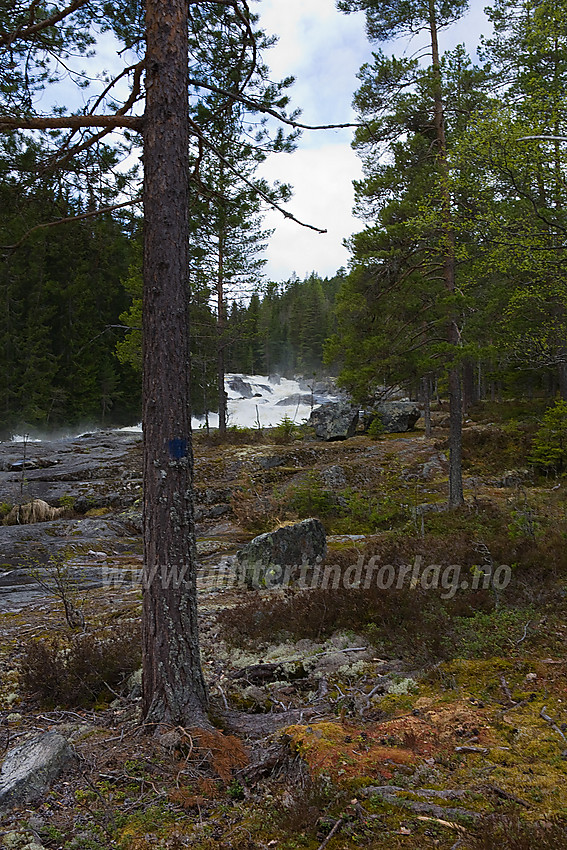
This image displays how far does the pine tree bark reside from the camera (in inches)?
150

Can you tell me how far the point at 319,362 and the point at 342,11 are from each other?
61.9m

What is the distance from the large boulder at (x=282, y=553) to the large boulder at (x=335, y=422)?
50.3 ft

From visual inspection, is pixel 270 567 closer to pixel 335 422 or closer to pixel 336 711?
pixel 336 711

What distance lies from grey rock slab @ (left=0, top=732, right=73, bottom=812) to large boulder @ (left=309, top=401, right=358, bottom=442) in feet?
67.0

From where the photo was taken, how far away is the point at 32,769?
3.07 m

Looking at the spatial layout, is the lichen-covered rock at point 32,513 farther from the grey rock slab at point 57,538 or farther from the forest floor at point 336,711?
the forest floor at point 336,711

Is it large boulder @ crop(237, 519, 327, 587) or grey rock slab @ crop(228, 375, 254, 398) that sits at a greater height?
grey rock slab @ crop(228, 375, 254, 398)

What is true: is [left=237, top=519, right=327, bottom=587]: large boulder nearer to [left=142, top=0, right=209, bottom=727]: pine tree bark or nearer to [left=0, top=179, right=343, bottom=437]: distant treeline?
[left=142, top=0, right=209, bottom=727]: pine tree bark

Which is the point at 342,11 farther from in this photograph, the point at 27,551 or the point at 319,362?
the point at 319,362

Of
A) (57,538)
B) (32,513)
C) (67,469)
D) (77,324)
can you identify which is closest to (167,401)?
(57,538)

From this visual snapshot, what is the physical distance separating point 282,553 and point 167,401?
462 centimetres

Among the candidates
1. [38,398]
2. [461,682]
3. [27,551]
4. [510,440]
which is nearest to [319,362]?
[38,398]

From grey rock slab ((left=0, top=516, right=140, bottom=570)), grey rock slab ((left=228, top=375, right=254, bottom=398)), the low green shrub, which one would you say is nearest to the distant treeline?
grey rock slab ((left=0, top=516, right=140, bottom=570))

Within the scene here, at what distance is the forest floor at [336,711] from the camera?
2568 mm
